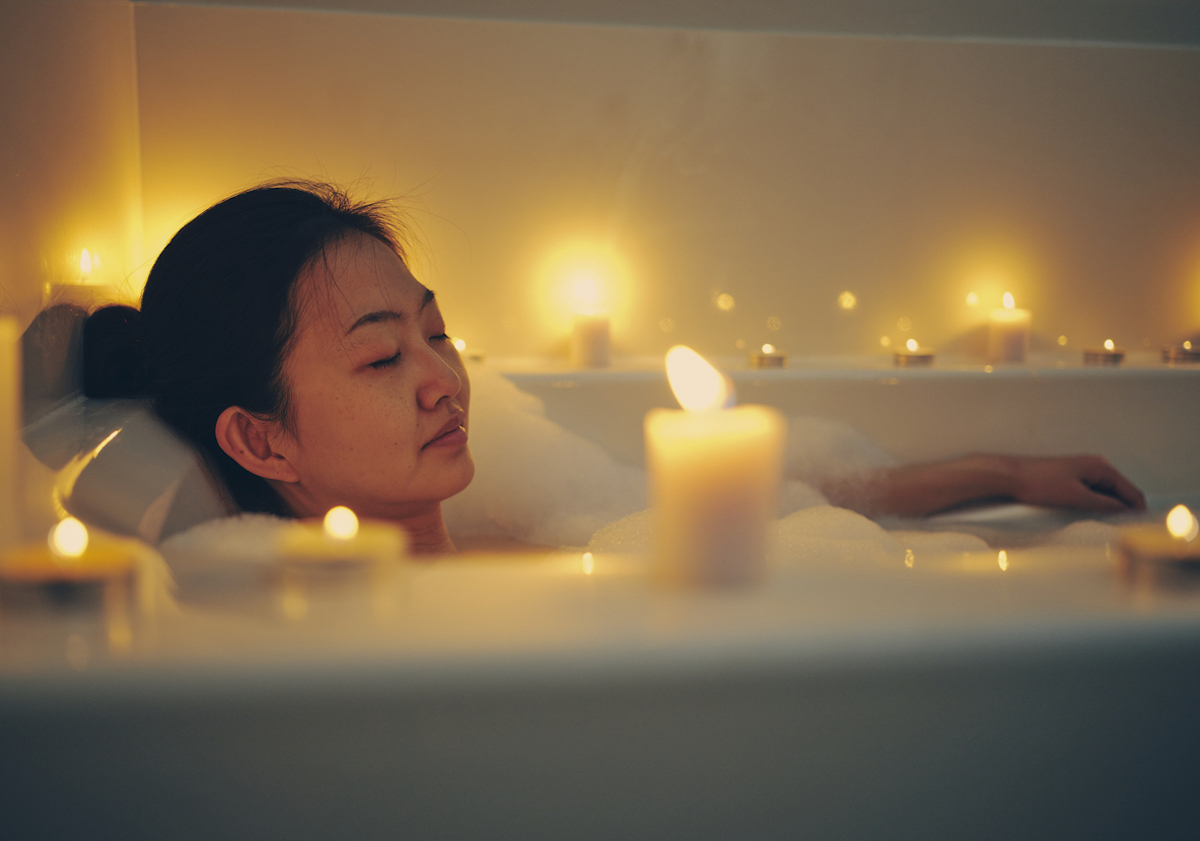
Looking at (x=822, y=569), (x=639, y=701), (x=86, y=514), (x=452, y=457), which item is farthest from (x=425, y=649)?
(x=452, y=457)

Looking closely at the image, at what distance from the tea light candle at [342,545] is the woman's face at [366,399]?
51 cm

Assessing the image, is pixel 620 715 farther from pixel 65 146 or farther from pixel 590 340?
pixel 590 340

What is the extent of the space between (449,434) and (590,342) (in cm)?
67

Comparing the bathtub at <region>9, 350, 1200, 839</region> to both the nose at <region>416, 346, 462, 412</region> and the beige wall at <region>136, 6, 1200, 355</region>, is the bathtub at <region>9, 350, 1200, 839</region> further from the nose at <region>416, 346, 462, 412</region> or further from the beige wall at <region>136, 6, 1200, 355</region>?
the beige wall at <region>136, 6, 1200, 355</region>

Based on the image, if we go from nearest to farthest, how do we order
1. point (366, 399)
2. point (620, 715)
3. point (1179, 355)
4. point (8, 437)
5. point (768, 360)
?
point (620, 715)
point (8, 437)
point (366, 399)
point (768, 360)
point (1179, 355)

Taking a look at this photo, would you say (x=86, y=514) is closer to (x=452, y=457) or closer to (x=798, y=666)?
(x=452, y=457)

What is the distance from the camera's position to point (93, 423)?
0.89m

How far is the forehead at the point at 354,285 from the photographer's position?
97cm

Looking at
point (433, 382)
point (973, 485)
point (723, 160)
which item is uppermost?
point (723, 160)

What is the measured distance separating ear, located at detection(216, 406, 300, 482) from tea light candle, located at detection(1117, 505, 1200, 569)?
0.84 metres

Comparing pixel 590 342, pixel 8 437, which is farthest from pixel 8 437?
pixel 590 342

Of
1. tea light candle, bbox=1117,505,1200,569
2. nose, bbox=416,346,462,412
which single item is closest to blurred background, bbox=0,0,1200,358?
nose, bbox=416,346,462,412

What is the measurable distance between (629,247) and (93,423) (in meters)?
1.07

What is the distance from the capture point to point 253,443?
0.98 m
